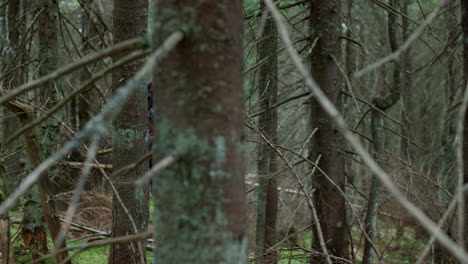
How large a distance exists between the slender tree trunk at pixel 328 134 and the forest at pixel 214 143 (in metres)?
0.01

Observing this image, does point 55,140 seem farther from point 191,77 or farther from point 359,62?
point 359,62

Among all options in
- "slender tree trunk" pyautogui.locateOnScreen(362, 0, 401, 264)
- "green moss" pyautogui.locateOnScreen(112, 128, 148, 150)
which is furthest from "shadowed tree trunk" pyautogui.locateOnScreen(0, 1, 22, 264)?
"slender tree trunk" pyautogui.locateOnScreen(362, 0, 401, 264)

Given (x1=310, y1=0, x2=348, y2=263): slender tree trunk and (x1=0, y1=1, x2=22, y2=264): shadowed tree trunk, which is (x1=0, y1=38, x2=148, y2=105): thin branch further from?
(x1=310, y1=0, x2=348, y2=263): slender tree trunk

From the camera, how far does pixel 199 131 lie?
141 centimetres

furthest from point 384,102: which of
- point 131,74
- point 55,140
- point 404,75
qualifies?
point 55,140

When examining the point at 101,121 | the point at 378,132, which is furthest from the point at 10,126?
the point at 101,121

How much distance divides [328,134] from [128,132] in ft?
6.85

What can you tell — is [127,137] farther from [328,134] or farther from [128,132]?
[328,134]

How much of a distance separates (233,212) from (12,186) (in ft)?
18.9

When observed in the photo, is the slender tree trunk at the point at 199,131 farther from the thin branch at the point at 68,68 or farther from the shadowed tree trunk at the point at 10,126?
the shadowed tree trunk at the point at 10,126

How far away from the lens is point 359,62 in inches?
400

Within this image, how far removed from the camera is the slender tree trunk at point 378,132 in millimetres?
4584

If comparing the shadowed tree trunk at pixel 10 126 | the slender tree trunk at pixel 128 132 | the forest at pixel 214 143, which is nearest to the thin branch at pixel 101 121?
the forest at pixel 214 143

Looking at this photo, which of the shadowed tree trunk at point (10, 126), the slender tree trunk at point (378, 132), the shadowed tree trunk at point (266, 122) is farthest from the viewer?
the shadowed tree trunk at point (266, 122)
